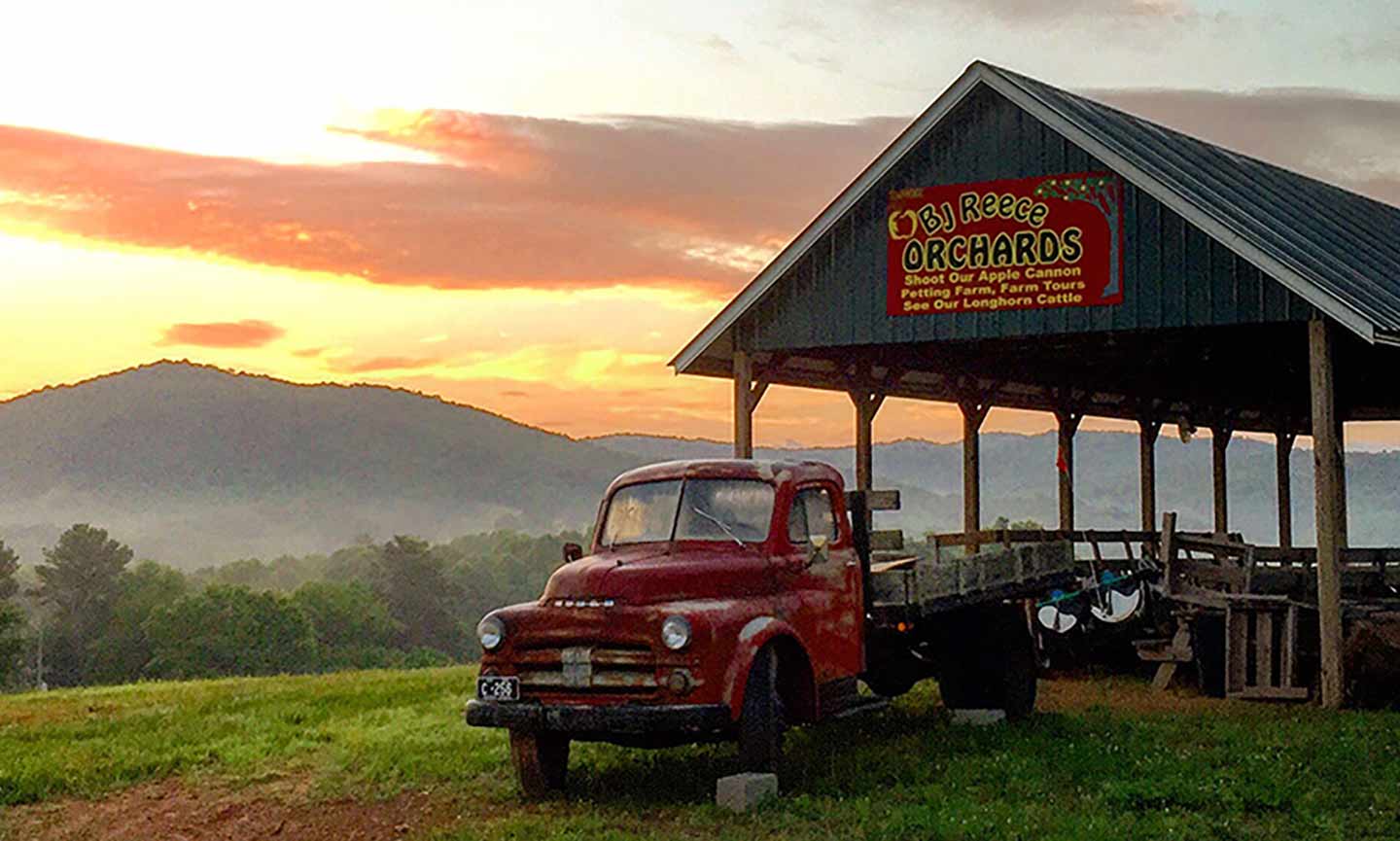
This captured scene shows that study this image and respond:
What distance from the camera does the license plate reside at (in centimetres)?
1334

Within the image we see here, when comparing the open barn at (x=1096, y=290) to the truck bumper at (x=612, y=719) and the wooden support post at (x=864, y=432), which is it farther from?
the truck bumper at (x=612, y=719)

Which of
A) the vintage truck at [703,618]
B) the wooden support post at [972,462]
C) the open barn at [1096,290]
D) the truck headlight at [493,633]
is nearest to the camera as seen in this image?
the vintage truck at [703,618]

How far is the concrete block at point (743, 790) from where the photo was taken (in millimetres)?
12930

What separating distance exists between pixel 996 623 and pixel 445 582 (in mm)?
98382

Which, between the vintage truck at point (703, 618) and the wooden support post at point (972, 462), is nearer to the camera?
the vintage truck at point (703, 618)

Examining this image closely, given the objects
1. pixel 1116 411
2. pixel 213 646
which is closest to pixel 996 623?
pixel 1116 411

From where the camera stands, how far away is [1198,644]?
21.8 meters

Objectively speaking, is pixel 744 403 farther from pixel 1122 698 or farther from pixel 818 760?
pixel 818 760

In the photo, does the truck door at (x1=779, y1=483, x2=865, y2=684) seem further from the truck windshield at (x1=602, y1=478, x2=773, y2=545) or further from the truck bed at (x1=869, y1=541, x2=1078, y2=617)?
the truck bed at (x1=869, y1=541, x2=1078, y2=617)

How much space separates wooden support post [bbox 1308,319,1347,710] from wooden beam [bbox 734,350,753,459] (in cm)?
757

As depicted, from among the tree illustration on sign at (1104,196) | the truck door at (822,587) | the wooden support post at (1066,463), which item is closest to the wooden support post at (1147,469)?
the wooden support post at (1066,463)

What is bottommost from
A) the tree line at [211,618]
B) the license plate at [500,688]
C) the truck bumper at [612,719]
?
the tree line at [211,618]

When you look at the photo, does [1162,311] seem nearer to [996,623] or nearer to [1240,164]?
[996,623]

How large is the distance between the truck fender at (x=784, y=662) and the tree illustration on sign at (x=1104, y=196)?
8.99 metres
